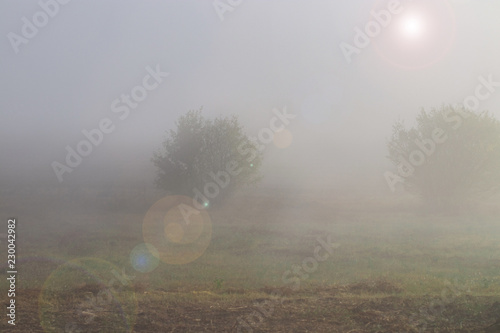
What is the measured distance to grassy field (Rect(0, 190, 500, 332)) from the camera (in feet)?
26.4

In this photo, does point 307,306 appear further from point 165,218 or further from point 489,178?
point 489,178

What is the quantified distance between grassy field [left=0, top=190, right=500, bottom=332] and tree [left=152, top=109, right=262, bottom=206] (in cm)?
952

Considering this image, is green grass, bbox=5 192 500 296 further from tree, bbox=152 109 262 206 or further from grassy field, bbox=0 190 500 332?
tree, bbox=152 109 262 206

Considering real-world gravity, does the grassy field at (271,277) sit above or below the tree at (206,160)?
below

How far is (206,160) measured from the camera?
1836 inches

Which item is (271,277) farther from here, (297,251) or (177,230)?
(177,230)

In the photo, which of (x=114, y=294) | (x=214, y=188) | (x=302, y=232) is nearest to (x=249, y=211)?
(x=214, y=188)

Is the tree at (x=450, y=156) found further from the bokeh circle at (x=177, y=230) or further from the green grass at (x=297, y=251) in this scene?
the bokeh circle at (x=177, y=230)

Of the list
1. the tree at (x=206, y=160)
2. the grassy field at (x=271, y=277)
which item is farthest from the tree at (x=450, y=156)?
the tree at (x=206, y=160)

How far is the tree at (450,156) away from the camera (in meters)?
41.2

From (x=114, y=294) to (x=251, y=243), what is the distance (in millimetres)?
13263

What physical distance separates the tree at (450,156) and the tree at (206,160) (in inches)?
704

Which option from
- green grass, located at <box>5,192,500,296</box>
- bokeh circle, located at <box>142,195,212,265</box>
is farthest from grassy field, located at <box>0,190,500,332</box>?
bokeh circle, located at <box>142,195,212,265</box>

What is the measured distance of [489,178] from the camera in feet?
137
